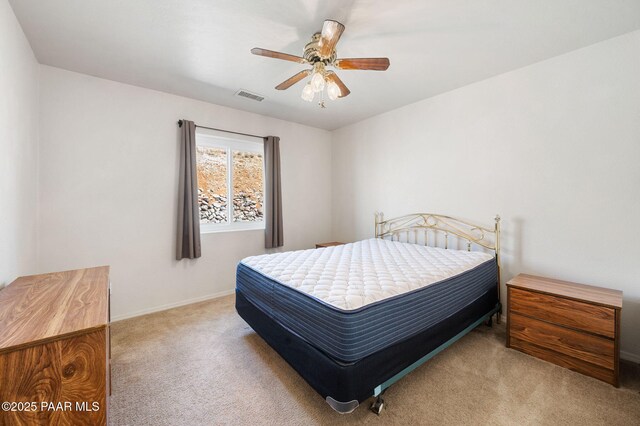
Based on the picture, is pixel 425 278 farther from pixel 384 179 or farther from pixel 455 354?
pixel 384 179

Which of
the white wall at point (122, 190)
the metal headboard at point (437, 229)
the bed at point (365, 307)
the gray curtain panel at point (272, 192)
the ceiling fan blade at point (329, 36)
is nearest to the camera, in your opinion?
Result: the bed at point (365, 307)

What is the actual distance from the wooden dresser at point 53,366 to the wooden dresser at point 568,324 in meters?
2.95

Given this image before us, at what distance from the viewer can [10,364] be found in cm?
92

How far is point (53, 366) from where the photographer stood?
100 centimetres

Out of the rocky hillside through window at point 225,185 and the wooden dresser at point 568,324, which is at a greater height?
the rocky hillside through window at point 225,185

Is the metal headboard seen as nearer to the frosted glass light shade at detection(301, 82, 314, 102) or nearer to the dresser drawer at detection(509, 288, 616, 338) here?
the dresser drawer at detection(509, 288, 616, 338)

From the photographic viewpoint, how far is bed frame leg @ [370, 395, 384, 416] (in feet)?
5.41

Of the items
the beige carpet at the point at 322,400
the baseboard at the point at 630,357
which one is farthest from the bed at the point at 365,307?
the baseboard at the point at 630,357

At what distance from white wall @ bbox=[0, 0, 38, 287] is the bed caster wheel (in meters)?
2.54

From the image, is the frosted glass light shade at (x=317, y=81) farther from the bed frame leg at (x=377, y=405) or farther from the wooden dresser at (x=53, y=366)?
the bed frame leg at (x=377, y=405)

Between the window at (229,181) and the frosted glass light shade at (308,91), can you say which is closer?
the frosted glass light shade at (308,91)

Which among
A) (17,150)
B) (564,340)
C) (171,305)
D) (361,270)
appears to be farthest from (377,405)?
(17,150)

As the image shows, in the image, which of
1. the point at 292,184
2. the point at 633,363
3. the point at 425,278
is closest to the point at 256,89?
the point at 292,184

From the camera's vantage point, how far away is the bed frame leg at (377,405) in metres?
1.65
